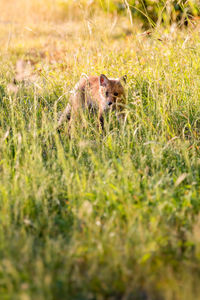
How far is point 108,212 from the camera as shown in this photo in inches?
132

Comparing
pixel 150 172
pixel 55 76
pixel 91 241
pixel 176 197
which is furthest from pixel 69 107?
pixel 91 241

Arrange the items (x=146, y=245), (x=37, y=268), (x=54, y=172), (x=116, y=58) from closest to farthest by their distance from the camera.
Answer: (x=37, y=268) → (x=146, y=245) → (x=54, y=172) → (x=116, y=58)

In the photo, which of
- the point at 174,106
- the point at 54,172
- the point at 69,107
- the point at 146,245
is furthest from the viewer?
the point at 69,107

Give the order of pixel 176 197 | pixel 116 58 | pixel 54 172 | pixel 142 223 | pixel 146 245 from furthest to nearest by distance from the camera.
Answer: pixel 116 58 < pixel 54 172 < pixel 176 197 < pixel 142 223 < pixel 146 245

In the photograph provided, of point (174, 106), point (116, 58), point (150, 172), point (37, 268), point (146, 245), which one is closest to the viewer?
point (37, 268)

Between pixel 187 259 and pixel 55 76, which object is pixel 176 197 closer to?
pixel 187 259

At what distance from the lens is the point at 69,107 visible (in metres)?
5.73

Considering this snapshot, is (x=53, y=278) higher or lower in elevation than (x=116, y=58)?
lower

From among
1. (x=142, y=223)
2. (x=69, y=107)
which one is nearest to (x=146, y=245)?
(x=142, y=223)

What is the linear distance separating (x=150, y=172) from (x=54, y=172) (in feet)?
3.07

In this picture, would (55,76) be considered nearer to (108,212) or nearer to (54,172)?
(54,172)

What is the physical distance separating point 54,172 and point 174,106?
1857 millimetres

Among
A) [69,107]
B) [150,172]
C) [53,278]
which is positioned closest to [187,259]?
[53,278]

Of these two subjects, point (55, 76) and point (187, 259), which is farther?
point (55, 76)
